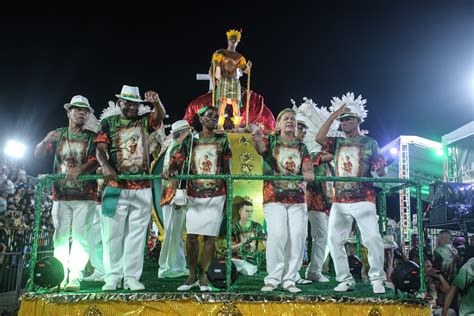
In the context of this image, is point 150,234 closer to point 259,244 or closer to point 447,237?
point 259,244

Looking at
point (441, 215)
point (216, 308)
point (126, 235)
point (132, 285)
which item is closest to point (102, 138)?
point (126, 235)

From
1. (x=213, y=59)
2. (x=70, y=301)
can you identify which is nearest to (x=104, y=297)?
(x=70, y=301)

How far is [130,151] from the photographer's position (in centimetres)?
564

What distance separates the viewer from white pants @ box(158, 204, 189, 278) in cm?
709

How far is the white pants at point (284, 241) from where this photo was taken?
5.37 metres

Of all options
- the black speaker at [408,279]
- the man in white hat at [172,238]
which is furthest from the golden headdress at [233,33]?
the black speaker at [408,279]

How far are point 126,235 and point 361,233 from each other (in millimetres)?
2787

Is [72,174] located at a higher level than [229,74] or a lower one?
lower

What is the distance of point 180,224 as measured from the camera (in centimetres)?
725

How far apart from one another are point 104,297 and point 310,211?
3590 mm

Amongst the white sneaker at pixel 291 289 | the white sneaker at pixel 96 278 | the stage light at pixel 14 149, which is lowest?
the white sneaker at pixel 96 278

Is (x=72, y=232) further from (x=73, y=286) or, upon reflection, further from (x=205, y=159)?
(x=205, y=159)

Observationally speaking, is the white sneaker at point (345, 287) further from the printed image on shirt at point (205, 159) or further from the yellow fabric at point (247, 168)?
the yellow fabric at point (247, 168)

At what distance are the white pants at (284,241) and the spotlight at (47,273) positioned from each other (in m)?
2.26
